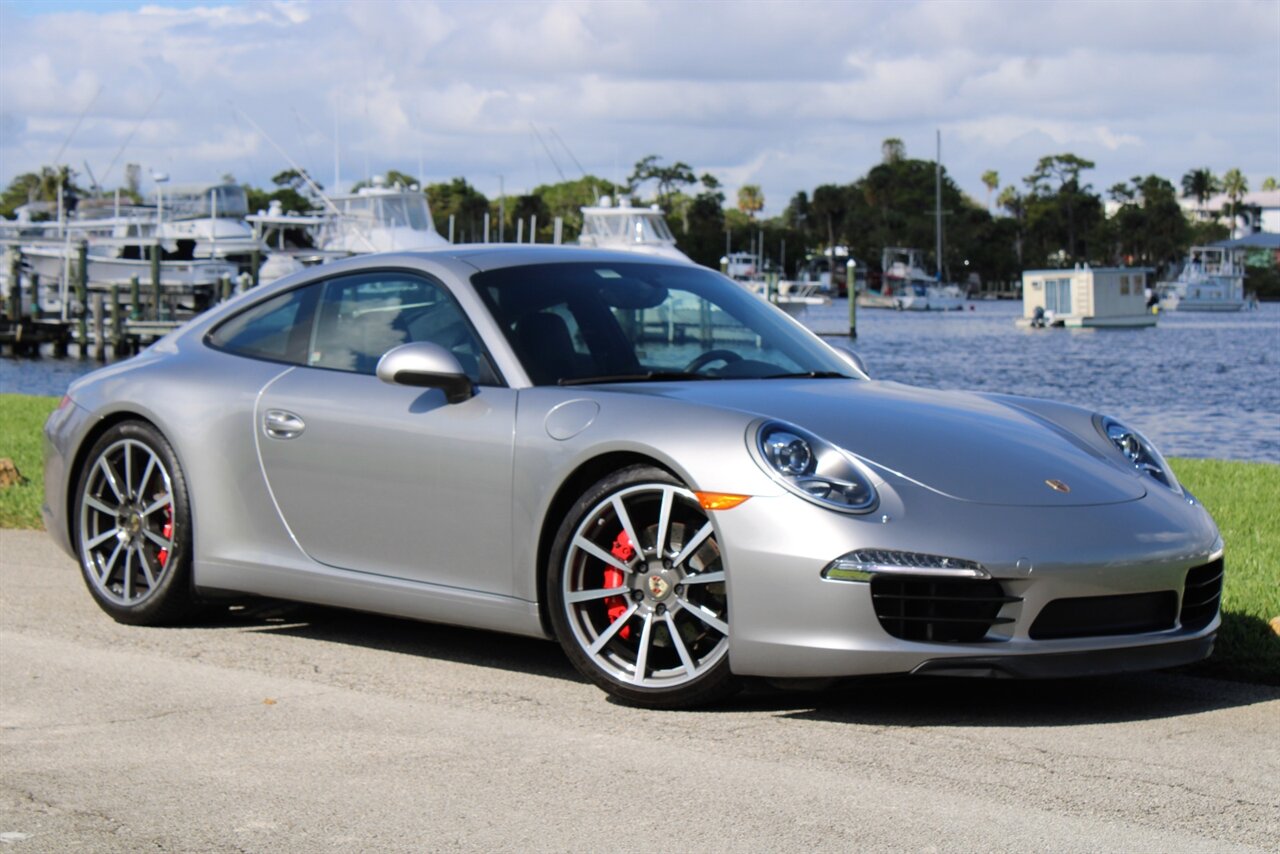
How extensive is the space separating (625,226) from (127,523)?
47.7 metres

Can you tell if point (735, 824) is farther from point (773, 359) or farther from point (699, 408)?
point (773, 359)

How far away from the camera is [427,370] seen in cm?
539

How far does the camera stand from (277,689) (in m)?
5.29

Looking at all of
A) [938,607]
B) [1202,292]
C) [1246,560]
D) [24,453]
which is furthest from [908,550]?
[1202,292]

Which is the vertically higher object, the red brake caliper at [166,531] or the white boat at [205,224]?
the white boat at [205,224]

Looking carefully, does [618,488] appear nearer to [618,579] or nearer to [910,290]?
[618,579]

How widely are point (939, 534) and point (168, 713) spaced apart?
2.22m

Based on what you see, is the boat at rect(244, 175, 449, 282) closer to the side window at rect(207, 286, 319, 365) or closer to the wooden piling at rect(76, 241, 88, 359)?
the wooden piling at rect(76, 241, 88, 359)

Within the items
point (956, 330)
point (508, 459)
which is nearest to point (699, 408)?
point (508, 459)

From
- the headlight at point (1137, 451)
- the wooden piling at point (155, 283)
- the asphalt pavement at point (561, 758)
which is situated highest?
the wooden piling at point (155, 283)

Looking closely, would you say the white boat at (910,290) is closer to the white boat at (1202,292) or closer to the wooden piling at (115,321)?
the white boat at (1202,292)

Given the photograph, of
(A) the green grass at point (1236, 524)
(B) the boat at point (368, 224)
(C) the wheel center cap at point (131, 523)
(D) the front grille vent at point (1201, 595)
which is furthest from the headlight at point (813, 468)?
(B) the boat at point (368, 224)

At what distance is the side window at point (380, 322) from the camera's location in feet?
19.0

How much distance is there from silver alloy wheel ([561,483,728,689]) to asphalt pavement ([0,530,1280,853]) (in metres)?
0.16
